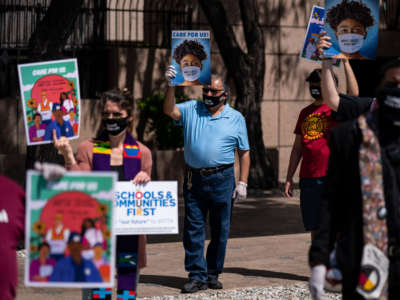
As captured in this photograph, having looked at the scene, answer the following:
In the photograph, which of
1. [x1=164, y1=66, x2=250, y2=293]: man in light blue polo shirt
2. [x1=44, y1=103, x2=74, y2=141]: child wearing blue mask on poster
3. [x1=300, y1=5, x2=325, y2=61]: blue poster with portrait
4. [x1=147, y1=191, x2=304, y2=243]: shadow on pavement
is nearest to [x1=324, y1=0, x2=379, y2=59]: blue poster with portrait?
[x1=300, y1=5, x2=325, y2=61]: blue poster with portrait

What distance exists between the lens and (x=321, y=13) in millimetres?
7301

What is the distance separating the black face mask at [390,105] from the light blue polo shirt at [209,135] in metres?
3.44

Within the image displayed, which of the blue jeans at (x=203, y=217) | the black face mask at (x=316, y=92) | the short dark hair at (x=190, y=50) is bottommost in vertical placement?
the blue jeans at (x=203, y=217)

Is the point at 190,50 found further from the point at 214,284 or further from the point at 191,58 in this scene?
the point at 214,284

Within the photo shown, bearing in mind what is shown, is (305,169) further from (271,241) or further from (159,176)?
(159,176)

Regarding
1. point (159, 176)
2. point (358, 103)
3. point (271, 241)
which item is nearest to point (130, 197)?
point (358, 103)

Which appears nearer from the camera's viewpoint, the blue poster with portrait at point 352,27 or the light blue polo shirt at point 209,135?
the blue poster with portrait at point 352,27

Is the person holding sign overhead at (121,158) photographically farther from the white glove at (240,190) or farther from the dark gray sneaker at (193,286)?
the white glove at (240,190)

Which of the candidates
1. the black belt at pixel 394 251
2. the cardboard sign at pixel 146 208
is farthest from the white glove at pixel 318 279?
the cardboard sign at pixel 146 208

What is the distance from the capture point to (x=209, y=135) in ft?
25.3

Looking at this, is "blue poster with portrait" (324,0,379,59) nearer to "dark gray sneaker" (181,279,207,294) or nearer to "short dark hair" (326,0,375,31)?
"short dark hair" (326,0,375,31)

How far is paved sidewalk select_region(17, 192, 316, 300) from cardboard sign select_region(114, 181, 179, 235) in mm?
1840

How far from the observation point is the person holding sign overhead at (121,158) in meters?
5.74

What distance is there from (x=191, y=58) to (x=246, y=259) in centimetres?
272
